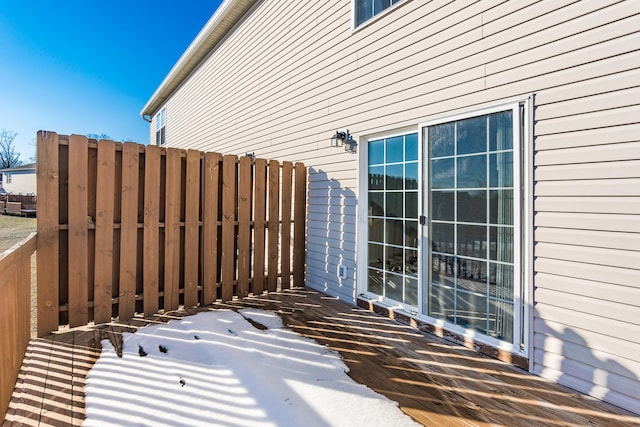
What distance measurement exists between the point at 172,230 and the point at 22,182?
3557 cm

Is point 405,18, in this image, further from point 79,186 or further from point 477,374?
point 79,186

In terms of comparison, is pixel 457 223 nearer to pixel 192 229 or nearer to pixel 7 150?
pixel 192 229

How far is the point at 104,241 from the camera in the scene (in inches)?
121

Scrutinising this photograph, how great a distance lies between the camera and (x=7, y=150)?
3647 cm

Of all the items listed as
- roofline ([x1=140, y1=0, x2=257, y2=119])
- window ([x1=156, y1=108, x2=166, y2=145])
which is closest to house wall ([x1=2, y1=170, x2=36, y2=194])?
window ([x1=156, y1=108, x2=166, y2=145])

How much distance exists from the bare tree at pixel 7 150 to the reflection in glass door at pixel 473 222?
50.5 m

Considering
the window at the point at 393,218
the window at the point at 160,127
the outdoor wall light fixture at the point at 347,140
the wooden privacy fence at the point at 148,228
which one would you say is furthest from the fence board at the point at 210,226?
the window at the point at 160,127

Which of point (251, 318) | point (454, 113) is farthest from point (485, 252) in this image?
point (251, 318)

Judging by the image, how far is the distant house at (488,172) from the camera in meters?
1.94

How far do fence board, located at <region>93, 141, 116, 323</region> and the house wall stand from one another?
3375cm

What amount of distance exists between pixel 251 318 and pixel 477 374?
7.15 feet

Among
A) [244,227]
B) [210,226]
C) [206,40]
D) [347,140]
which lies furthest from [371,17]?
[206,40]

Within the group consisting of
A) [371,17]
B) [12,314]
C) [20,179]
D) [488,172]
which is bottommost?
[12,314]

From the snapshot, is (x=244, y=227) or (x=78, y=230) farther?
(x=244, y=227)
